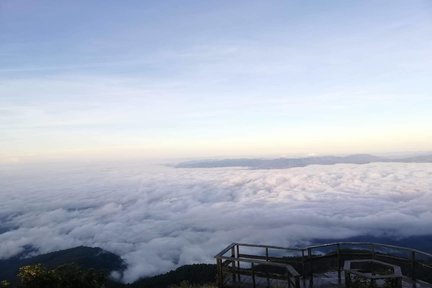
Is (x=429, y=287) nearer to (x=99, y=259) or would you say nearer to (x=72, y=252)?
(x=99, y=259)

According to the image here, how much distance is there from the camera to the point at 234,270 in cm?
1366

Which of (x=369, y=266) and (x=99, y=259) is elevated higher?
(x=369, y=266)

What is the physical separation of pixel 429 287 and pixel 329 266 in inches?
152

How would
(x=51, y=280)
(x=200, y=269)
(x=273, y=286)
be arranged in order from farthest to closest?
(x=200, y=269) → (x=273, y=286) → (x=51, y=280)

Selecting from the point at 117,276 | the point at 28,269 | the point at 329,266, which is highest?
the point at 28,269

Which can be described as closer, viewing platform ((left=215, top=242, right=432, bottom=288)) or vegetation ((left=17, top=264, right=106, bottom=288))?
vegetation ((left=17, top=264, right=106, bottom=288))

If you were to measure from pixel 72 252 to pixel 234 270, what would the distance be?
184 m

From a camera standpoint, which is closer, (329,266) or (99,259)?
(329,266)

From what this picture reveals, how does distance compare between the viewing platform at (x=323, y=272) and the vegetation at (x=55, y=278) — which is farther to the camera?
the viewing platform at (x=323, y=272)

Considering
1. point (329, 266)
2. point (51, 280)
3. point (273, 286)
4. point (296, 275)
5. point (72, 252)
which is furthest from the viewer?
point (72, 252)

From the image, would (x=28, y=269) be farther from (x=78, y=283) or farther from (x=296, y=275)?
(x=296, y=275)

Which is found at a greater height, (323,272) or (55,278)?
(55,278)

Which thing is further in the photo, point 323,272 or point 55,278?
point 323,272

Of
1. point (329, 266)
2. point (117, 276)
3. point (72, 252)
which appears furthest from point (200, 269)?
point (72, 252)
